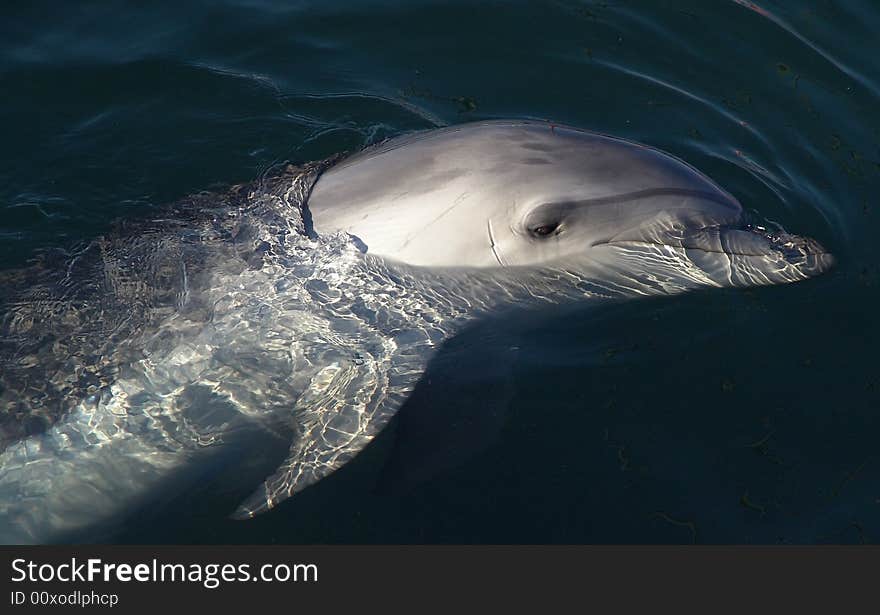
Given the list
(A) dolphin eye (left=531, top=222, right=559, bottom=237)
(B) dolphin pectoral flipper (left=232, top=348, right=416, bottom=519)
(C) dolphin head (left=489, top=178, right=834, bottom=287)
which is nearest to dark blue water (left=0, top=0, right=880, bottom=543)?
(B) dolphin pectoral flipper (left=232, top=348, right=416, bottom=519)

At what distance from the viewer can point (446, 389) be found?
654 centimetres

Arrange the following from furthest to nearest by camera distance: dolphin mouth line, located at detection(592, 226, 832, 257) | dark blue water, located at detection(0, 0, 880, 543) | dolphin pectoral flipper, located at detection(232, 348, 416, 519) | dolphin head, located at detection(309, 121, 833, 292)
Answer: dolphin mouth line, located at detection(592, 226, 832, 257)
dolphin head, located at detection(309, 121, 833, 292)
dark blue water, located at detection(0, 0, 880, 543)
dolphin pectoral flipper, located at detection(232, 348, 416, 519)

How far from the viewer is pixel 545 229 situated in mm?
6262

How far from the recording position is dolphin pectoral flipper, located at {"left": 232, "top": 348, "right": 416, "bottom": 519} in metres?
5.93

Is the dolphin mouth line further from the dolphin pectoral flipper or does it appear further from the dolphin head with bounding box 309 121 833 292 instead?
the dolphin pectoral flipper

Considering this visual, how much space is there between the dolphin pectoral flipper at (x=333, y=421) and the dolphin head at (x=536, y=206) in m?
0.83

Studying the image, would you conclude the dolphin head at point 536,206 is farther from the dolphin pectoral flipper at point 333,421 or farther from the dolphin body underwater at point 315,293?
the dolphin pectoral flipper at point 333,421

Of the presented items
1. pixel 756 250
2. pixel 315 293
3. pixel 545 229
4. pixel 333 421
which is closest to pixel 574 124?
pixel 756 250

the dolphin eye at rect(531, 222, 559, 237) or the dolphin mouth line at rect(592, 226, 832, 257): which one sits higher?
the dolphin mouth line at rect(592, 226, 832, 257)

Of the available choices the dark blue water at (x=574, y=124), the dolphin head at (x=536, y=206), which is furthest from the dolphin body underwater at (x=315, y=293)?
the dark blue water at (x=574, y=124)

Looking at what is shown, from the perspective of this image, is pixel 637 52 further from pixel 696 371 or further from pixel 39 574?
pixel 39 574

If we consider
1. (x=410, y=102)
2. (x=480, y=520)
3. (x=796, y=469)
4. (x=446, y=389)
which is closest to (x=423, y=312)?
(x=446, y=389)

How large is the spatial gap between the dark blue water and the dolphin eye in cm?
80

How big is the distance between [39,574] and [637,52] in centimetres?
821
